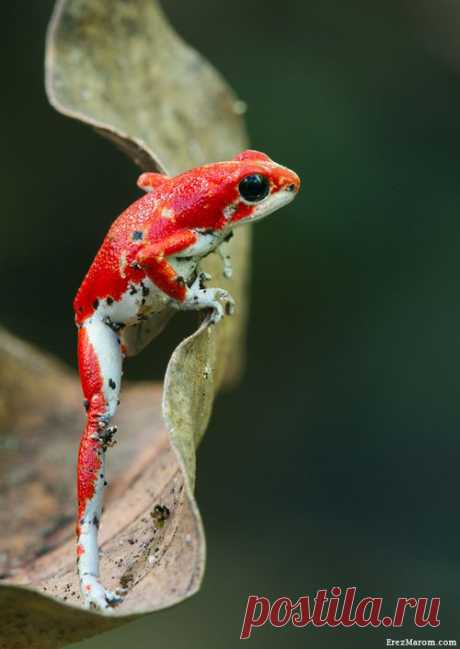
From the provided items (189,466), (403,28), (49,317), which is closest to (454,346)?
(403,28)

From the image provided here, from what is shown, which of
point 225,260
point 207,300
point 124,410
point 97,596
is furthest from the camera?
point 124,410

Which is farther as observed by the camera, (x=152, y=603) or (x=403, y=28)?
(x=403, y=28)

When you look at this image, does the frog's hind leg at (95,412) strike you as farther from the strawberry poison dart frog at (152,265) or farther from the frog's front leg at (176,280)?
the frog's front leg at (176,280)

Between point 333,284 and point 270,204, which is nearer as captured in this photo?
point 270,204

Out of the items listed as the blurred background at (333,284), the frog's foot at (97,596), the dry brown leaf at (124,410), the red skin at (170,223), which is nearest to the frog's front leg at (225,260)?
the dry brown leaf at (124,410)

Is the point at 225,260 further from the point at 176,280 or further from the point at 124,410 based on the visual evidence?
the point at 124,410

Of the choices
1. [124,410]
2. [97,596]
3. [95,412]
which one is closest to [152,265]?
[95,412]

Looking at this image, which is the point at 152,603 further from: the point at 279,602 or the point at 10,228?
the point at 10,228
